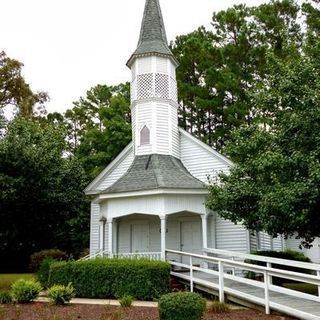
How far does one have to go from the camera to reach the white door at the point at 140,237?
19.5 metres

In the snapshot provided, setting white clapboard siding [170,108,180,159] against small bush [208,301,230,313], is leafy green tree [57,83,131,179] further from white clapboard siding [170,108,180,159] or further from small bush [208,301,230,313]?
small bush [208,301,230,313]

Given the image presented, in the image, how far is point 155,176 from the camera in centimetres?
1764

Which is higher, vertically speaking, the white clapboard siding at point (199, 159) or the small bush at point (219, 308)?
the white clapboard siding at point (199, 159)

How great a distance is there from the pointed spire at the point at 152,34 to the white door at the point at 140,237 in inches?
322

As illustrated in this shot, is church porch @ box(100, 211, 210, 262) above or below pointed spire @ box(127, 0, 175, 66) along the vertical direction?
below

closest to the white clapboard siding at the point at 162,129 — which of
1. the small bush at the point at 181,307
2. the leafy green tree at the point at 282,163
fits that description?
the leafy green tree at the point at 282,163

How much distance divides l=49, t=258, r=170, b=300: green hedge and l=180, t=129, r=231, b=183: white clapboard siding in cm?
716

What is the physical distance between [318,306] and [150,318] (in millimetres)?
3644

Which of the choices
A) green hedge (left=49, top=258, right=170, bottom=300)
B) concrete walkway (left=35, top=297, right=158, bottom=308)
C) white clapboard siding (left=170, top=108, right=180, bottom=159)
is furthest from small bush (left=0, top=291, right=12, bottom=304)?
white clapboard siding (left=170, top=108, right=180, bottom=159)

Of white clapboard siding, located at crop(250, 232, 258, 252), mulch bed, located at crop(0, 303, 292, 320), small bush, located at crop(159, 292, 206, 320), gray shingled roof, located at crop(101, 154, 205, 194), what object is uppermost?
gray shingled roof, located at crop(101, 154, 205, 194)

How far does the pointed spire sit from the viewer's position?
2112 cm

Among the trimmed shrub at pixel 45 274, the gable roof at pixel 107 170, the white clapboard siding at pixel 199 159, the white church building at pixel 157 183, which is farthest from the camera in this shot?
the gable roof at pixel 107 170

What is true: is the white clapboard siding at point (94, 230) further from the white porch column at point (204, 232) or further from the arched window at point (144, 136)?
the white porch column at point (204, 232)

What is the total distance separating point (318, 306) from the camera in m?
9.42
